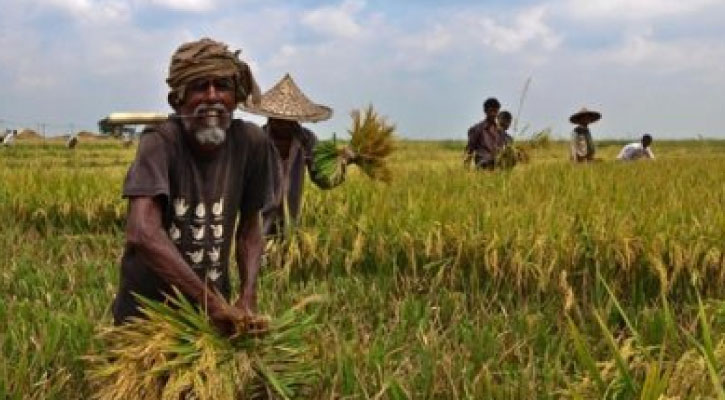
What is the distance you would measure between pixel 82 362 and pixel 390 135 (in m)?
2.14

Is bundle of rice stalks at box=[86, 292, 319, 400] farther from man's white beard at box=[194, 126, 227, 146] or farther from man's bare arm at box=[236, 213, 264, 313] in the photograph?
man's white beard at box=[194, 126, 227, 146]

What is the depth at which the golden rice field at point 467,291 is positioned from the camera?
252 centimetres

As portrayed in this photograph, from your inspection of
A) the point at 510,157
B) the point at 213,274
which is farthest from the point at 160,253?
the point at 510,157

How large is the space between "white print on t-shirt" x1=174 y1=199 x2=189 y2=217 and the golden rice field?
0.56m

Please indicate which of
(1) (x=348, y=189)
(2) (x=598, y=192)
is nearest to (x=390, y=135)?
(1) (x=348, y=189)

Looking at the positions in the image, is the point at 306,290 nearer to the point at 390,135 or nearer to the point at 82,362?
the point at 390,135

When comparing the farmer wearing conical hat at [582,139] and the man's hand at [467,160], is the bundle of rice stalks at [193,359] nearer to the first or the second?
the man's hand at [467,160]

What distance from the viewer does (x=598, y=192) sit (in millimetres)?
5477

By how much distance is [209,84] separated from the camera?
7.59 ft

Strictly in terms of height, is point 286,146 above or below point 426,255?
above

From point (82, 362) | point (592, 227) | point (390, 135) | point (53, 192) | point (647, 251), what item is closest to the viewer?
point (82, 362)

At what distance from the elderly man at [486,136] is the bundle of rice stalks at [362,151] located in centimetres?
321

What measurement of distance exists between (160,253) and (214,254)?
11.7 inches

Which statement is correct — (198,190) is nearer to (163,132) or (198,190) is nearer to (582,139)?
(163,132)
